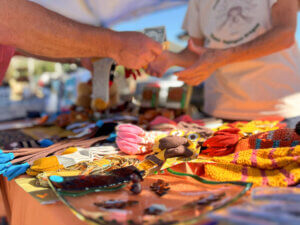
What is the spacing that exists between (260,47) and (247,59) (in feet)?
0.25

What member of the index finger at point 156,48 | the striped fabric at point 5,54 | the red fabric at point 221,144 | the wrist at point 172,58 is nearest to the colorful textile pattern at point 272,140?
the red fabric at point 221,144

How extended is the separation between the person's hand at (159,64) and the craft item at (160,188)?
68 cm

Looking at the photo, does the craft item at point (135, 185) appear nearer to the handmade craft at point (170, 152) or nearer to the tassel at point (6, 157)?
the handmade craft at point (170, 152)

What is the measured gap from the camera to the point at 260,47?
1100mm

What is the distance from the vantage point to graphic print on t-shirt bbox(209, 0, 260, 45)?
4.05 ft

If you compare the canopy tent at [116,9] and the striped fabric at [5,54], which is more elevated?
the canopy tent at [116,9]

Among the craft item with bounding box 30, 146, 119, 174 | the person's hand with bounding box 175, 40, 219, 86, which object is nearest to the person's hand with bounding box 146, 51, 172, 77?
the person's hand with bounding box 175, 40, 219, 86

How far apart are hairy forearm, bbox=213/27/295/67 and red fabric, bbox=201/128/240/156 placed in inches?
16.3

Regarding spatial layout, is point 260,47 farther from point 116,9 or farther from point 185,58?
point 116,9

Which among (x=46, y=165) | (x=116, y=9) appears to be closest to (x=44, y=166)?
(x=46, y=165)

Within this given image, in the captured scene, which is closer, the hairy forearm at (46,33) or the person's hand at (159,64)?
the hairy forearm at (46,33)

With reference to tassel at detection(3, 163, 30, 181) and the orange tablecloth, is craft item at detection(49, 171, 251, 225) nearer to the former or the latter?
the orange tablecloth

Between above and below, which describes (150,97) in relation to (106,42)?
below

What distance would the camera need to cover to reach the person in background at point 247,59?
3.64 feet
